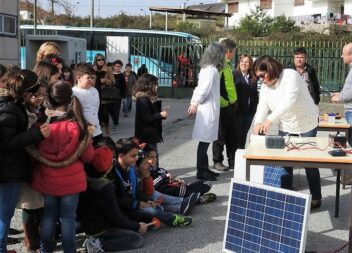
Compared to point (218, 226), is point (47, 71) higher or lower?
higher

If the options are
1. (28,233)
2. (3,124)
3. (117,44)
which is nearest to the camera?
(3,124)

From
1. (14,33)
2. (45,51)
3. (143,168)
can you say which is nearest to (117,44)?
(14,33)

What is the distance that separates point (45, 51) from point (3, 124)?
264 cm

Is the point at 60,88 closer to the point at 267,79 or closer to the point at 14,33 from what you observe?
the point at 267,79

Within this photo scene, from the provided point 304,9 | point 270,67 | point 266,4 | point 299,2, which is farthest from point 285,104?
point 266,4

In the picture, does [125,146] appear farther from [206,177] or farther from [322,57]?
[322,57]

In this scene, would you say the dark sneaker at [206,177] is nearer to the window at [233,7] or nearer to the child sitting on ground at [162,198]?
the child sitting on ground at [162,198]

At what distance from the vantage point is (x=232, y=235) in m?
3.95

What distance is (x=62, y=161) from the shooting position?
3779 mm

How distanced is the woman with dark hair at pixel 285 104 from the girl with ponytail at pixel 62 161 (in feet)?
6.16

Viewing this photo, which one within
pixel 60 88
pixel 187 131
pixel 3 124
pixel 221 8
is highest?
pixel 221 8

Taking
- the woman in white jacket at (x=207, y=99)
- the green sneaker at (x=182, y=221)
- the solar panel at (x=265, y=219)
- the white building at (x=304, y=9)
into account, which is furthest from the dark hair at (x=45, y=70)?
the white building at (x=304, y=9)

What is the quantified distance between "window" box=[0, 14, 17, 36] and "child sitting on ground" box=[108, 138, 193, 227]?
22.8 ft

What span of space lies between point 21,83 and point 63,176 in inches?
28.0
